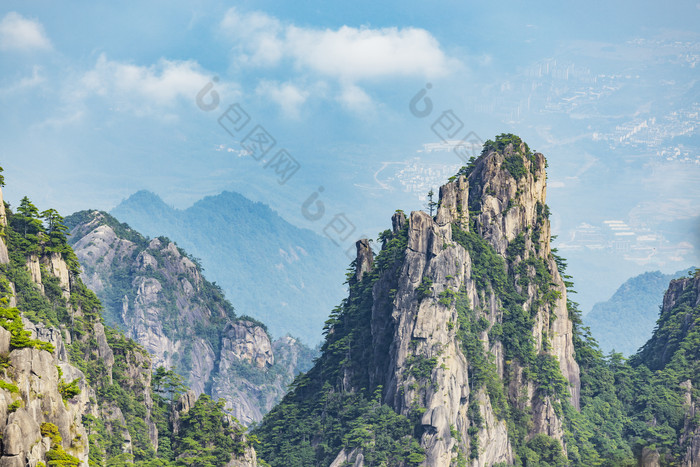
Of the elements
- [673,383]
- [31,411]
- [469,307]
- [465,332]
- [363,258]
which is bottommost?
[31,411]

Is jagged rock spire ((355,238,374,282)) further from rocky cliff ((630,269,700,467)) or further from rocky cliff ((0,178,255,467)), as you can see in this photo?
rocky cliff ((630,269,700,467))

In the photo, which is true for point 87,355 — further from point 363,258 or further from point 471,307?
point 471,307

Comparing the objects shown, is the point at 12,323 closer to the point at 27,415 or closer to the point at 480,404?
the point at 27,415

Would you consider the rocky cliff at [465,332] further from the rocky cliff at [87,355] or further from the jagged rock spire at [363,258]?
the rocky cliff at [87,355]

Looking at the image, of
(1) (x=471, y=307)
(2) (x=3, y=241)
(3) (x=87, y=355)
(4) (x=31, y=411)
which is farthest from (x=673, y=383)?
(4) (x=31, y=411)

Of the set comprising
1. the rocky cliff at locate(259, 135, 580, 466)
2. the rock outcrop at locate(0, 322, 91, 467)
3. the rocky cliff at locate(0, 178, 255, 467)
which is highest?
the rocky cliff at locate(259, 135, 580, 466)

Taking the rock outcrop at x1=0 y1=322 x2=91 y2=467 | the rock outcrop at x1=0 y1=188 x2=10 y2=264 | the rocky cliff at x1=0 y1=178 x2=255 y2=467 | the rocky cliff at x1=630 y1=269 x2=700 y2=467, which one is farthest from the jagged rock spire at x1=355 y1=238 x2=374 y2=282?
the rock outcrop at x1=0 y1=322 x2=91 y2=467

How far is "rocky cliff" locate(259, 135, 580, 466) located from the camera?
103375 mm

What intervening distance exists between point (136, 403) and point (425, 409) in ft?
86.1

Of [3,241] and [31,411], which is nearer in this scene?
Answer: [31,411]

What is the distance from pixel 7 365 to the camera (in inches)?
2174

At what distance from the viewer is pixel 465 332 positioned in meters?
108

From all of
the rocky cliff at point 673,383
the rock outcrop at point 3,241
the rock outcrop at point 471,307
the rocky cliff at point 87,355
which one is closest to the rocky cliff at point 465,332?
the rock outcrop at point 471,307

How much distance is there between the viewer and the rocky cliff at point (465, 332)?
103375mm
